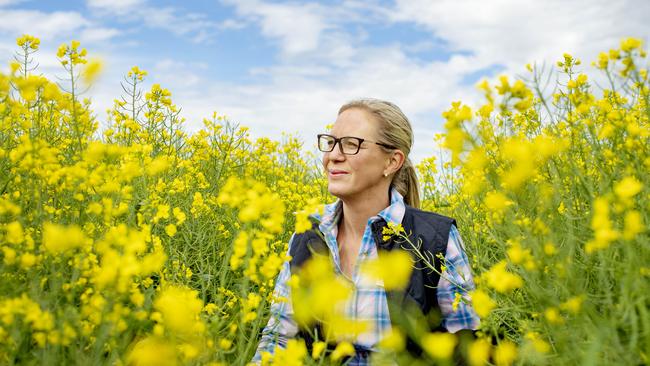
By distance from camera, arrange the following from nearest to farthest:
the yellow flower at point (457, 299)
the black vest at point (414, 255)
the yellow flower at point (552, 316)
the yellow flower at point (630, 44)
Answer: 1. the yellow flower at point (552, 316)
2. the yellow flower at point (630, 44)
3. the yellow flower at point (457, 299)
4. the black vest at point (414, 255)

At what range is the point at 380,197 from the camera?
9.18 feet

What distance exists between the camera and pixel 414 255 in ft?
8.21

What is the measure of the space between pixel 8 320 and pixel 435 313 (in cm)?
173

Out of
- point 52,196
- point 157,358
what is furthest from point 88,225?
point 157,358

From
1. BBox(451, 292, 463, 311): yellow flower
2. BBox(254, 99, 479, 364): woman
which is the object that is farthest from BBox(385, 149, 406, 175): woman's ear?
BBox(451, 292, 463, 311): yellow flower

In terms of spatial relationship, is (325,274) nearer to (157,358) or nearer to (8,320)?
(157,358)

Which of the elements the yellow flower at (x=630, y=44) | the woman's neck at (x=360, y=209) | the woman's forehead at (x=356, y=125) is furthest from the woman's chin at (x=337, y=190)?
the yellow flower at (x=630, y=44)

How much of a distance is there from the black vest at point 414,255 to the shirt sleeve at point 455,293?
0.04m

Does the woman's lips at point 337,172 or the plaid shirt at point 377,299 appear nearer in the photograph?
the plaid shirt at point 377,299

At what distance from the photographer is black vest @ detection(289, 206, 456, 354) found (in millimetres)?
2346

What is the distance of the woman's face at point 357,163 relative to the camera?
2629 mm

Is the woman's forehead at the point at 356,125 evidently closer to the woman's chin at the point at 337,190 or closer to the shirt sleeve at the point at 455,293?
the woman's chin at the point at 337,190

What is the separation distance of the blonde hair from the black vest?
0.35m

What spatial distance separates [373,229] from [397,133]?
21.1 inches
